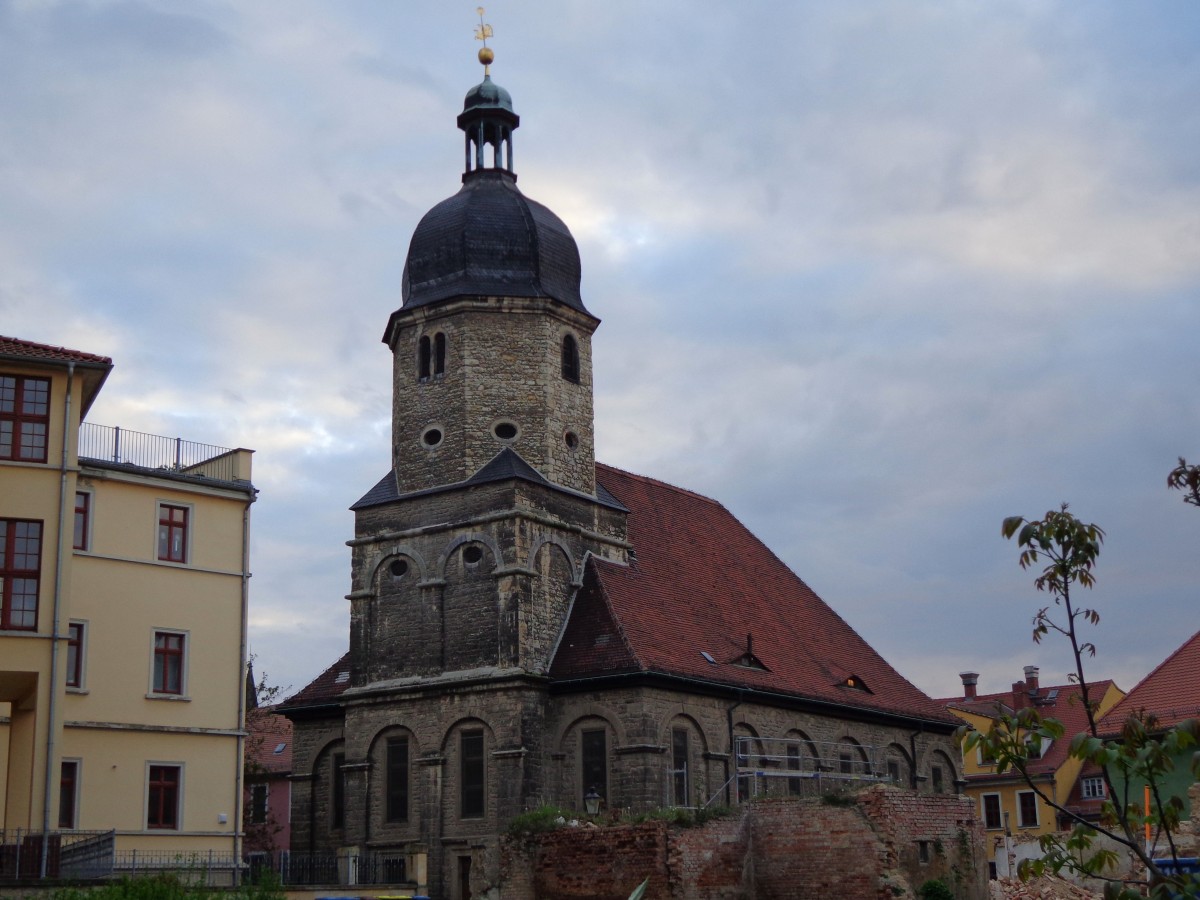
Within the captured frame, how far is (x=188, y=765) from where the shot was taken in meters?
31.4

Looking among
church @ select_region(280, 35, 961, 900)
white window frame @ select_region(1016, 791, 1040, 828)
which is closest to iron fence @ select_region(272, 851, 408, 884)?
church @ select_region(280, 35, 961, 900)

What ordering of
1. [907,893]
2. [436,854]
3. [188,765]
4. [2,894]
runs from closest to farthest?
[2,894]
[907,893]
[188,765]
[436,854]

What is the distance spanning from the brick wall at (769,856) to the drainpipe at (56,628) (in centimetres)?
850

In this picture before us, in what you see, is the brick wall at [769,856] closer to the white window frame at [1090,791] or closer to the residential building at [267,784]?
the residential building at [267,784]

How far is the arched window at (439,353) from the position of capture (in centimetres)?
3753

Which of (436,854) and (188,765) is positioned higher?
(188,765)

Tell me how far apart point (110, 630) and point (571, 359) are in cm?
1364

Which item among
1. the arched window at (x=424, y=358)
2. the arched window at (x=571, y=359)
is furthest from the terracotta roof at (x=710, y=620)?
the arched window at (x=424, y=358)

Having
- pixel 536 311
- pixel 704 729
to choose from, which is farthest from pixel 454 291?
pixel 704 729

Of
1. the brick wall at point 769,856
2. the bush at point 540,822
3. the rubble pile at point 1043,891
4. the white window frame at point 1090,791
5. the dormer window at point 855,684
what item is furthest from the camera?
the white window frame at point 1090,791

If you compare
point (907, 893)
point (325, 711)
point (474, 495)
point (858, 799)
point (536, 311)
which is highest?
point (536, 311)

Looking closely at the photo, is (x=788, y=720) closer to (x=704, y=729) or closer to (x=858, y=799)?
(x=704, y=729)

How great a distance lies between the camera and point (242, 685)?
32.5m

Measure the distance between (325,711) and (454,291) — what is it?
11.4 m
